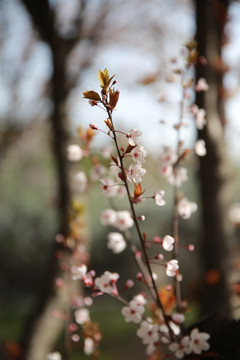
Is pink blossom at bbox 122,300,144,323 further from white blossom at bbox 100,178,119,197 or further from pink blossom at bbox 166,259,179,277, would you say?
white blossom at bbox 100,178,119,197

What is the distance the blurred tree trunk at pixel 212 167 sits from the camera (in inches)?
57.7

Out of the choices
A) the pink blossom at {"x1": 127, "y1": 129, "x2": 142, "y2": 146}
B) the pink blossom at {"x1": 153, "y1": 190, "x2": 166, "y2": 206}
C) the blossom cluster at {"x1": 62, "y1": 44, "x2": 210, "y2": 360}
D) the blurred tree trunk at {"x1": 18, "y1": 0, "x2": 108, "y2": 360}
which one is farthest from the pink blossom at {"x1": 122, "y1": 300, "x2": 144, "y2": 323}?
the blurred tree trunk at {"x1": 18, "y1": 0, "x2": 108, "y2": 360}

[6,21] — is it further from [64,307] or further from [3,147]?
[64,307]

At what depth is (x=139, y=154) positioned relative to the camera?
64 cm

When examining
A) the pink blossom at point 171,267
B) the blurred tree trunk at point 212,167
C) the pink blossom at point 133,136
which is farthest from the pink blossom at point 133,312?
the blurred tree trunk at point 212,167

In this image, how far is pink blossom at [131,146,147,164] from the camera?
637mm

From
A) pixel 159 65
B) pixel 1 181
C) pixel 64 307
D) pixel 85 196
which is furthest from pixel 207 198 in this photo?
pixel 1 181

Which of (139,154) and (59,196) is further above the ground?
(139,154)

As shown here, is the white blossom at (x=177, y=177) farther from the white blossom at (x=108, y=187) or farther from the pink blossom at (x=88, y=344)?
the pink blossom at (x=88, y=344)

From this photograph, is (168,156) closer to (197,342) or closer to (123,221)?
(123,221)

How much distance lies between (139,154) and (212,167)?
950 millimetres

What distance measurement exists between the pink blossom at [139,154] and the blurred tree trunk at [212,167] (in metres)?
0.88

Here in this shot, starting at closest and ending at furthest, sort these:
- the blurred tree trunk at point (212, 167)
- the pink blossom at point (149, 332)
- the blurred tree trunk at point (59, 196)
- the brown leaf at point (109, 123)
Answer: the brown leaf at point (109, 123) → the pink blossom at point (149, 332) → the blurred tree trunk at point (212, 167) → the blurred tree trunk at point (59, 196)

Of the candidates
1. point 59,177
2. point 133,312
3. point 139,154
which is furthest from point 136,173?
point 59,177
